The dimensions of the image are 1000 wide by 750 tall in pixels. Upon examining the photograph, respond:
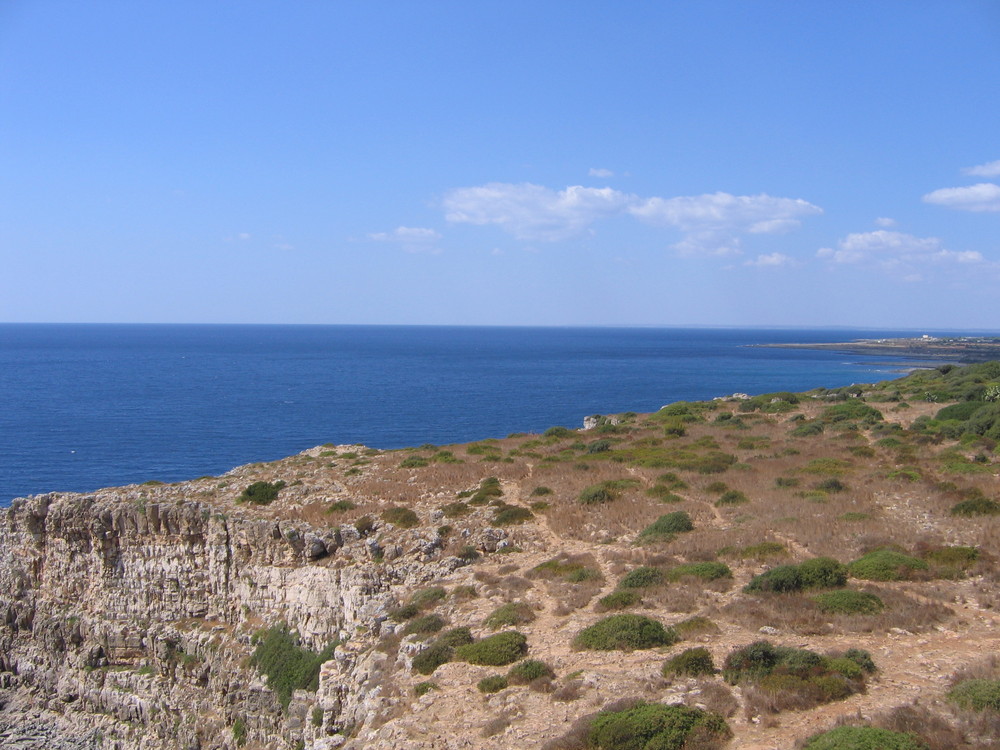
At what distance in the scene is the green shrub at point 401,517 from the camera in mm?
31375

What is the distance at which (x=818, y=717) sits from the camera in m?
14.3

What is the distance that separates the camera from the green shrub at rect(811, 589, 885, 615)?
762 inches

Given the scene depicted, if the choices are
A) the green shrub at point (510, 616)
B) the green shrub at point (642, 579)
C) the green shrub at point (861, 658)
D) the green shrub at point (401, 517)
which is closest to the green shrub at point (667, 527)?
the green shrub at point (642, 579)

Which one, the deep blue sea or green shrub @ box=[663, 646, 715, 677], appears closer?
green shrub @ box=[663, 646, 715, 677]

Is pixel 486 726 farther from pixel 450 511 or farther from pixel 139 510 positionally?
pixel 139 510

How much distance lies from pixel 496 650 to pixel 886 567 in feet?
41.2

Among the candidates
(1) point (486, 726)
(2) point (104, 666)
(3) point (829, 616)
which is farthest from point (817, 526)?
(2) point (104, 666)

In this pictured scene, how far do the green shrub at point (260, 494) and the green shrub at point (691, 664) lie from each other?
24.4 metres

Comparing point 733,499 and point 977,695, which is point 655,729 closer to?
point 977,695

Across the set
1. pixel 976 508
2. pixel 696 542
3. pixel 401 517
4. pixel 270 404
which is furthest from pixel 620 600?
pixel 270 404

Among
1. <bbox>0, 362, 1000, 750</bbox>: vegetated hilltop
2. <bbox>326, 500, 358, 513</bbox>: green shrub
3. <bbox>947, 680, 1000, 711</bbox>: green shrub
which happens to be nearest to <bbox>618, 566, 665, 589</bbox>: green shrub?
<bbox>0, 362, 1000, 750</bbox>: vegetated hilltop

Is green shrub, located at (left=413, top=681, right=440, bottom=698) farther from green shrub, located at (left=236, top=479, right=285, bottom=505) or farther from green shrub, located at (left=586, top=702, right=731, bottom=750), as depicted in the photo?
green shrub, located at (left=236, top=479, right=285, bottom=505)

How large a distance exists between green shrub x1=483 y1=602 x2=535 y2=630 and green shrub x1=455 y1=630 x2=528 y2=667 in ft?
3.71

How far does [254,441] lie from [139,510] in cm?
5087
